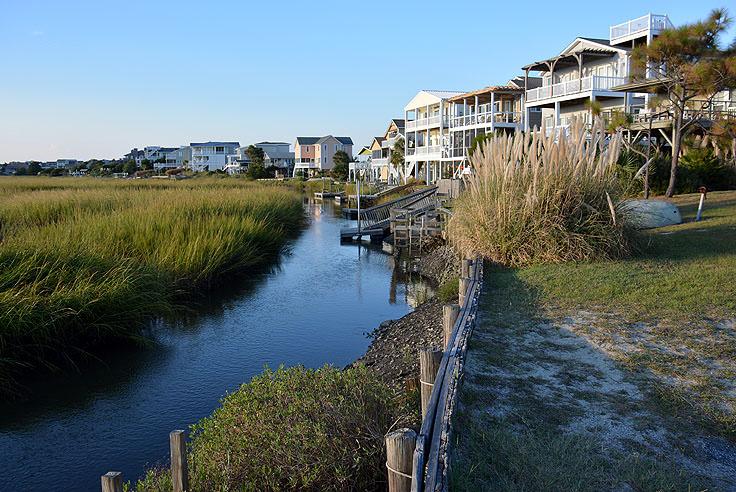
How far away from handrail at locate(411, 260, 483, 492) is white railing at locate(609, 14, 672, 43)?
3047cm

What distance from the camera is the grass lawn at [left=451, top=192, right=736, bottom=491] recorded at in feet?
13.6

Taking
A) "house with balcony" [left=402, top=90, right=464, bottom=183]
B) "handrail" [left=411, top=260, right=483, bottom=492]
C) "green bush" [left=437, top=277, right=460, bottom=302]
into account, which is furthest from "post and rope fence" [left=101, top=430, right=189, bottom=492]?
"house with balcony" [left=402, top=90, right=464, bottom=183]

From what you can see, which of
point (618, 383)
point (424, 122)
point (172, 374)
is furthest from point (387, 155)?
point (618, 383)

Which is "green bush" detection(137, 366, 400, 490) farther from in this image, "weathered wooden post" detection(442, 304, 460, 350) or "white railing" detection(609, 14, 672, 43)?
"white railing" detection(609, 14, 672, 43)

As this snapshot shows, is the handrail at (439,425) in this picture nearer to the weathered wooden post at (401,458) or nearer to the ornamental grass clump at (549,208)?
the weathered wooden post at (401,458)

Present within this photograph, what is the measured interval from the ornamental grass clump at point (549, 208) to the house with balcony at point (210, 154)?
112300mm

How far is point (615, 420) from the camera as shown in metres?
4.91

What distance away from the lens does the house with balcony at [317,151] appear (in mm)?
99312

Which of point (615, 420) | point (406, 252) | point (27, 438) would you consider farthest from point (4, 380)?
point (406, 252)

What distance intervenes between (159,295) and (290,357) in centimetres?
306

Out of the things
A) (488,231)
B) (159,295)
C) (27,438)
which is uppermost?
(488,231)

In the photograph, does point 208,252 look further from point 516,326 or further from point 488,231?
point 516,326

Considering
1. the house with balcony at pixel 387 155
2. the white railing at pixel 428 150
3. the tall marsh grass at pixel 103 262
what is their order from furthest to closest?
the house with balcony at pixel 387 155
the white railing at pixel 428 150
the tall marsh grass at pixel 103 262

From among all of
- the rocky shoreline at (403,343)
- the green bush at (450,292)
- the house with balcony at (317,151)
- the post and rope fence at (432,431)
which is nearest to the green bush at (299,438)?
the post and rope fence at (432,431)
